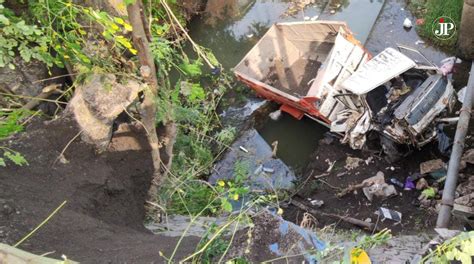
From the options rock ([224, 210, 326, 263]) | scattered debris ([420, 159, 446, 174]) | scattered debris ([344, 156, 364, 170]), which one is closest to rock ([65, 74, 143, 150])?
rock ([224, 210, 326, 263])

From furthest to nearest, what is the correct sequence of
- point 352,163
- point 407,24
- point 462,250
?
point 407,24, point 352,163, point 462,250

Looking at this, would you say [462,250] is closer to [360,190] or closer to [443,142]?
[360,190]

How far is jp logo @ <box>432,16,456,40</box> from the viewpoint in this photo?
924cm

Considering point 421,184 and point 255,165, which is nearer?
point 421,184

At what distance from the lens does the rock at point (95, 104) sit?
440 centimetres

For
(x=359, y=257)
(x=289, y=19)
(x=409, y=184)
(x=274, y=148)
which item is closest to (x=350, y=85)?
(x=409, y=184)

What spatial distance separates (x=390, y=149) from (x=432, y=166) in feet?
2.23

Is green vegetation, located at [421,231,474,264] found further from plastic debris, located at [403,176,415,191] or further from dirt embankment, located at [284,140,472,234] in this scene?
plastic debris, located at [403,176,415,191]

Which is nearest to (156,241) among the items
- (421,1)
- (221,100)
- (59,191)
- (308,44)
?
(59,191)

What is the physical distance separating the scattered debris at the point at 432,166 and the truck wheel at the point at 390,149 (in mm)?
403

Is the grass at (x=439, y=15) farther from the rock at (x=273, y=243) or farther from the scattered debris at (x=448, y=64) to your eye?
the rock at (x=273, y=243)

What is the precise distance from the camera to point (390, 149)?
24.1 ft

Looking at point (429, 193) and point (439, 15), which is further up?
point (439, 15)

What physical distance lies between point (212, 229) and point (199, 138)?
4.63 metres
